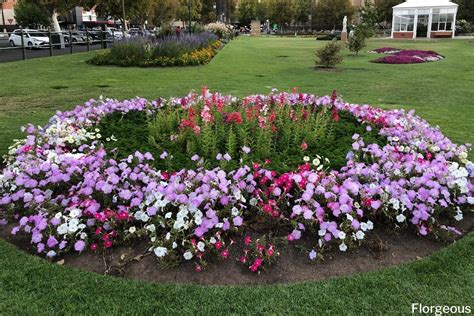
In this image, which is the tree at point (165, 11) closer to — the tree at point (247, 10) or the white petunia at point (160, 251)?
the tree at point (247, 10)

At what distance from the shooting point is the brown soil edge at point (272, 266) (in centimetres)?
303

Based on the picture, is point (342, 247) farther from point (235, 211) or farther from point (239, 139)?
point (239, 139)

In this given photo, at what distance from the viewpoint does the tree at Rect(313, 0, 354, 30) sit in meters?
83.8

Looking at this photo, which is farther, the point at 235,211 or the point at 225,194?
the point at 225,194

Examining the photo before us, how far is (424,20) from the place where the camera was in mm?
47781

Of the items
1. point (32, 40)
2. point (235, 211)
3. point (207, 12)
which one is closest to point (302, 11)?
point (207, 12)

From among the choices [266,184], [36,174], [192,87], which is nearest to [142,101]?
[36,174]

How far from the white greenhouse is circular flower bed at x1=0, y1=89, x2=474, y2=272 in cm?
4808

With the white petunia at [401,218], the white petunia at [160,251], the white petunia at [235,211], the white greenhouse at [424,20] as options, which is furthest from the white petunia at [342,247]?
the white greenhouse at [424,20]

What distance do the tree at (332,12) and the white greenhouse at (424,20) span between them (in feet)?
121

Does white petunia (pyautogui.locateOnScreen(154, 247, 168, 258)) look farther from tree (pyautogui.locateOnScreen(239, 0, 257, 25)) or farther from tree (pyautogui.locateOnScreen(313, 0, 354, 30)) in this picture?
tree (pyautogui.locateOnScreen(239, 0, 257, 25))

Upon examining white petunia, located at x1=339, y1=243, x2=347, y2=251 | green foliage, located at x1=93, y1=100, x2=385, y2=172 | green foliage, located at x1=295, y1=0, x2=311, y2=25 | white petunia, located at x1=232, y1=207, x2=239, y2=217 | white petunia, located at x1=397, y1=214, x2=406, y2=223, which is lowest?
white petunia, located at x1=339, y1=243, x2=347, y2=251

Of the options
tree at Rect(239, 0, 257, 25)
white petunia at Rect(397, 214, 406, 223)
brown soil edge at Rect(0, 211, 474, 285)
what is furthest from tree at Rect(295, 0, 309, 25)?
brown soil edge at Rect(0, 211, 474, 285)

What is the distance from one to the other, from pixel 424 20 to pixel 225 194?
50.8 m
